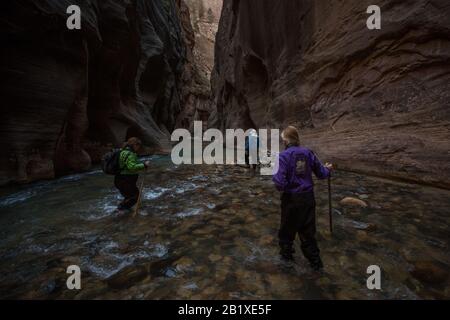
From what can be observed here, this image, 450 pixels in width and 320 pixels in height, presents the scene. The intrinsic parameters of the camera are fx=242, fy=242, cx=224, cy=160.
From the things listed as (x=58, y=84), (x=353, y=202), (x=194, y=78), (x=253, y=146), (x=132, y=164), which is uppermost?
(x=194, y=78)

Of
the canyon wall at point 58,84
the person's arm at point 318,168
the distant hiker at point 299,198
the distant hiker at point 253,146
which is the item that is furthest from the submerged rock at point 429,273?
the canyon wall at point 58,84

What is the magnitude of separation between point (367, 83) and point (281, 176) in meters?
9.65

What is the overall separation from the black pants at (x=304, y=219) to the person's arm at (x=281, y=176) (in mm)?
190

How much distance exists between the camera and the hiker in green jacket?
18.7 ft

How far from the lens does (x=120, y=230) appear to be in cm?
472

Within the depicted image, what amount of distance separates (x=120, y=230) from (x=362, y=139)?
370 inches

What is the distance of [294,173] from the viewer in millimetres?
3279

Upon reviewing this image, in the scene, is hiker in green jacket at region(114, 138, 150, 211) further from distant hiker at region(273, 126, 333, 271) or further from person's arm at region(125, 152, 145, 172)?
distant hiker at region(273, 126, 333, 271)

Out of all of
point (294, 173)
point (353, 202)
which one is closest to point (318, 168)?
point (294, 173)

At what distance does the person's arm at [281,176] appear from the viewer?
326 cm

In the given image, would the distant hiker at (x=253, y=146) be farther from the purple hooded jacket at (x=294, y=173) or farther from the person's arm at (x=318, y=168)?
the purple hooded jacket at (x=294, y=173)

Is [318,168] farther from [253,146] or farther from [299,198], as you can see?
[253,146]
